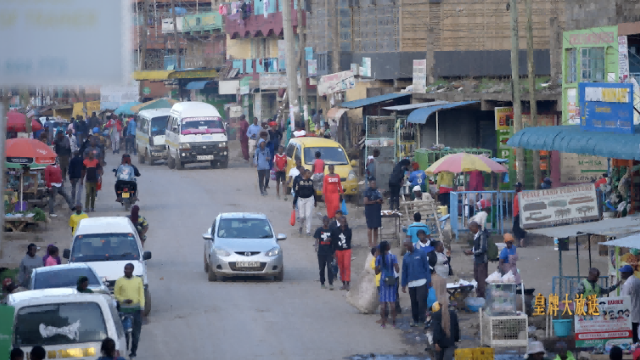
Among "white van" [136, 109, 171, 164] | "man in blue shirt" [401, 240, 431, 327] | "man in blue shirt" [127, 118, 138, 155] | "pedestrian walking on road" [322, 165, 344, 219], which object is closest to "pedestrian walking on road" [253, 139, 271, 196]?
"pedestrian walking on road" [322, 165, 344, 219]

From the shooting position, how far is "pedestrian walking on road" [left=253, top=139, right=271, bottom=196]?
1147 inches

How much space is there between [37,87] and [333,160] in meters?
23.3

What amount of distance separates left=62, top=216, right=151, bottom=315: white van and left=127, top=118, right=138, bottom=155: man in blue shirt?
93.5ft

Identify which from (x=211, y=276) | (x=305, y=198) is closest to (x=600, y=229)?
(x=211, y=276)

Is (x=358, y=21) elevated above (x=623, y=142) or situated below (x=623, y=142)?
above

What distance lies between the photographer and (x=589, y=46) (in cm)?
2252

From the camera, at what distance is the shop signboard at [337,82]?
116 ft

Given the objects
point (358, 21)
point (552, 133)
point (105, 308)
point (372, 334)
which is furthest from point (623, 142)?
point (358, 21)

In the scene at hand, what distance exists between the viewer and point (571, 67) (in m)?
24.0

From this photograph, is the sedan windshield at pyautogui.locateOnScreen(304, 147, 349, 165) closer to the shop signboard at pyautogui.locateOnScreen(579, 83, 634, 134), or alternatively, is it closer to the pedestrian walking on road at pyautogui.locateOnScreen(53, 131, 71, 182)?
the pedestrian walking on road at pyautogui.locateOnScreen(53, 131, 71, 182)

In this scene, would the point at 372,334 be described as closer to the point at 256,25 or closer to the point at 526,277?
the point at 526,277

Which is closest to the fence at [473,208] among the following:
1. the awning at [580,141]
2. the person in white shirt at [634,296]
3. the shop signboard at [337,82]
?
the awning at [580,141]

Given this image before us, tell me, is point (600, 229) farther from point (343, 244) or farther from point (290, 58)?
point (290, 58)

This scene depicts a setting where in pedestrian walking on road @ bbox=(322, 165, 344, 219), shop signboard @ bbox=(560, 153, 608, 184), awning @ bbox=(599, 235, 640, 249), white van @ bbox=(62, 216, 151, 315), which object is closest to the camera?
awning @ bbox=(599, 235, 640, 249)
